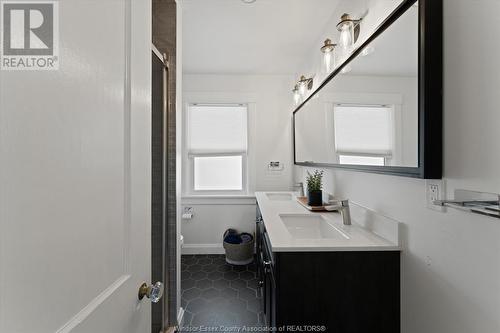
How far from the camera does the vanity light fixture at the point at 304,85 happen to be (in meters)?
2.52

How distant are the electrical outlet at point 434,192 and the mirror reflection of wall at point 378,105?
0.32 ft

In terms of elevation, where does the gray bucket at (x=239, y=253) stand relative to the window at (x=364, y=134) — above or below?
below

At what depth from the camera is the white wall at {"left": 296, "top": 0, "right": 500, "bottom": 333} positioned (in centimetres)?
70

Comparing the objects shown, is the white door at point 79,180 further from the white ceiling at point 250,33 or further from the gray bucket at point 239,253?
the gray bucket at point 239,253

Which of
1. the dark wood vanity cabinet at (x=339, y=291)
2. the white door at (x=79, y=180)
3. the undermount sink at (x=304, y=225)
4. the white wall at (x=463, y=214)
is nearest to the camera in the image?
the white door at (x=79, y=180)

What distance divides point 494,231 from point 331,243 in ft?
1.95

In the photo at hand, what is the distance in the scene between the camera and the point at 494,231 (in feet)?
2.27

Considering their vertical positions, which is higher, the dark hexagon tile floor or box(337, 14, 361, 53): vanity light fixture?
box(337, 14, 361, 53): vanity light fixture

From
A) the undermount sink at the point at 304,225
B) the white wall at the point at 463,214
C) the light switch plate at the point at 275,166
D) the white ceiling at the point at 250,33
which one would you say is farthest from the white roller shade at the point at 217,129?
the white wall at the point at 463,214

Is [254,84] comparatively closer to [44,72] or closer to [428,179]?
[428,179]


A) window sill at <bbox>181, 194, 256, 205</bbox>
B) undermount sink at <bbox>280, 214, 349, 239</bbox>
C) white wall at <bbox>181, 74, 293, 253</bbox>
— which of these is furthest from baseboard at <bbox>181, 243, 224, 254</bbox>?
undermount sink at <bbox>280, 214, 349, 239</bbox>

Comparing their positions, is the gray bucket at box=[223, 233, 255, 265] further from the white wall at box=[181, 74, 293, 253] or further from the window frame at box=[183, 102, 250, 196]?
the window frame at box=[183, 102, 250, 196]

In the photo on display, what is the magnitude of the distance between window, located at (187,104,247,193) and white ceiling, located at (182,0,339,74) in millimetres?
558
